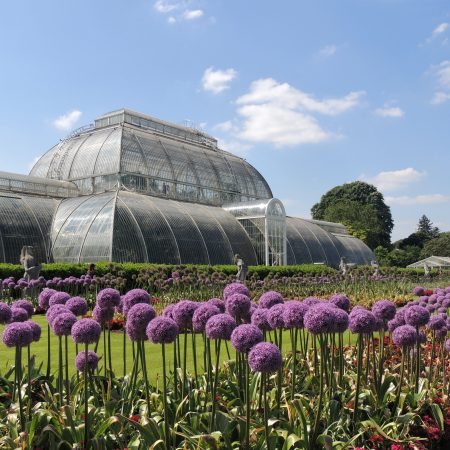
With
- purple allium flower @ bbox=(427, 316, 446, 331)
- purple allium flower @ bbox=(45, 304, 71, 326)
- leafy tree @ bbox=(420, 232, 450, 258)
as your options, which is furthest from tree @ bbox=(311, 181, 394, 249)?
purple allium flower @ bbox=(45, 304, 71, 326)

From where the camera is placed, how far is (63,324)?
15.7ft

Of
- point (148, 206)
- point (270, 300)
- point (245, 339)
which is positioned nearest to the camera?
point (245, 339)

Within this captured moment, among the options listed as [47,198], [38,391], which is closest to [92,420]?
[38,391]

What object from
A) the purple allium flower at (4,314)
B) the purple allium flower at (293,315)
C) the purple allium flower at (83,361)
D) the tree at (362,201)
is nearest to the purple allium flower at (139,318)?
the purple allium flower at (83,361)

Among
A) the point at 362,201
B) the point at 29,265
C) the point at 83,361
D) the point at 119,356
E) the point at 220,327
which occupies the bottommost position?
the point at 119,356

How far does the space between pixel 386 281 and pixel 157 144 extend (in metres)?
25.3

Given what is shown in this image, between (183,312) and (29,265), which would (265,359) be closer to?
(183,312)

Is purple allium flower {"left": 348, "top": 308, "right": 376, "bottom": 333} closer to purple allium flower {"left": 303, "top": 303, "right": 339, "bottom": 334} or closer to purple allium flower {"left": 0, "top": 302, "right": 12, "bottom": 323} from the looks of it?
purple allium flower {"left": 303, "top": 303, "right": 339, "bottom": 334}

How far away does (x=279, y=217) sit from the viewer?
4359 cm

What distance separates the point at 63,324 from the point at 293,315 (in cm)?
212

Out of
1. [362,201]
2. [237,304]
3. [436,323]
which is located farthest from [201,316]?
[362,201]

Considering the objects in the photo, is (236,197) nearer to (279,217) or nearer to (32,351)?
(279,217)

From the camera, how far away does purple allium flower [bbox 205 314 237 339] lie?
431cm

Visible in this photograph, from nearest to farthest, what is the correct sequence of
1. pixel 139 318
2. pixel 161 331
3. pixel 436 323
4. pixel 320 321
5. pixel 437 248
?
pixel 161 331 → pixel 320 321 → pixel 139 318 → pixel 436 323 → pixel 437 248
